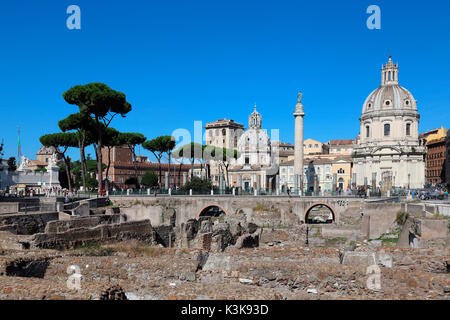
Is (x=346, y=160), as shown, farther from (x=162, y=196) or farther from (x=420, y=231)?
(x=420, y=231)

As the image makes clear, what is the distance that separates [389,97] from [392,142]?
597cm

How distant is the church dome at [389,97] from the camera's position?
55.9 meters

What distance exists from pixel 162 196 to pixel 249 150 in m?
47.5

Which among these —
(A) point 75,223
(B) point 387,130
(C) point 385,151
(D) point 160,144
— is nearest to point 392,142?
(C) point 385,151

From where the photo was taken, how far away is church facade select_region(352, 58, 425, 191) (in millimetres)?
54812

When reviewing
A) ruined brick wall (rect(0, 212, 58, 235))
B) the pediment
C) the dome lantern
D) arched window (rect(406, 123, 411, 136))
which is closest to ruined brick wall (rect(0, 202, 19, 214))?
ruined brick wall (rect(0, 212, 58, 235))

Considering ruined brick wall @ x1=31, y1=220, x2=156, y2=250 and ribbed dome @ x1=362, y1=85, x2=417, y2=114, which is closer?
ruined brick wall @ x1=31, y1=220, x2=156, y2=250

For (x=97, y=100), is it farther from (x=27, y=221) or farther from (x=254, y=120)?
(x=254, y=120)

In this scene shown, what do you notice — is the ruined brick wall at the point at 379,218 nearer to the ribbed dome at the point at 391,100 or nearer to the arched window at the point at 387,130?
the arched window at the point at 387,130

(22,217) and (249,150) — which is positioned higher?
(249,150)

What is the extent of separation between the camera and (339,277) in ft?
29.5

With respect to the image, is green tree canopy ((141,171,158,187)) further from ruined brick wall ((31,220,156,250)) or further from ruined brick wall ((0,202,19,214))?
ruined brick wall ((31,220,156,250))

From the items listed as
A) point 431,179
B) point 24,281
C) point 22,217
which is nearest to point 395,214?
point 22,217

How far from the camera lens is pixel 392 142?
5581cm
